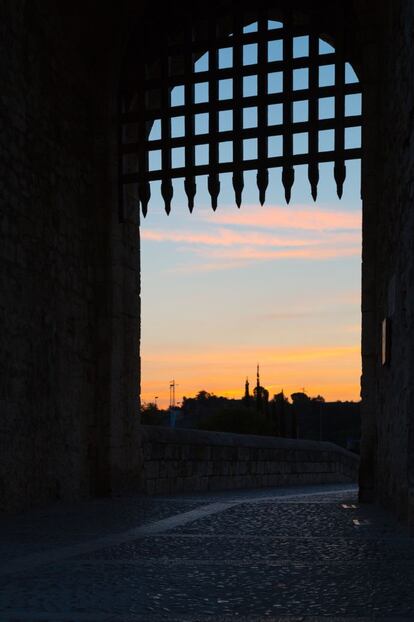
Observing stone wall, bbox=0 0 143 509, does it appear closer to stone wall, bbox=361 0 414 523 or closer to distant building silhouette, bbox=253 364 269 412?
stone wall, bbox=361 0 414 523

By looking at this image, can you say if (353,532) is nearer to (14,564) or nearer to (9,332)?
(14,564)

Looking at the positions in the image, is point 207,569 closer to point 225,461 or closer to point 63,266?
point 63,266

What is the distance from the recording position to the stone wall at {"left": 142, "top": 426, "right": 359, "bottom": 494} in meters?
9.60

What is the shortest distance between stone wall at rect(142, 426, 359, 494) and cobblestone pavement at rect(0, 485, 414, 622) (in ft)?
12.6

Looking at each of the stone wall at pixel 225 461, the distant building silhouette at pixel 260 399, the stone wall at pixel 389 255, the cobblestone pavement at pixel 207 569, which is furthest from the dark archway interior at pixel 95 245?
the distant building silhouette at pixel 260 399

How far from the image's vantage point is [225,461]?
11.4 meters

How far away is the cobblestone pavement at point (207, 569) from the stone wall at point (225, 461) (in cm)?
385

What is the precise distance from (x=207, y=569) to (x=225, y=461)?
26.9 feet

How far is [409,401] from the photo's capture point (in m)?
5.05

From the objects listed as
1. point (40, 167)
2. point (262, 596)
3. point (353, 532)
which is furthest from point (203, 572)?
point (40, 167)

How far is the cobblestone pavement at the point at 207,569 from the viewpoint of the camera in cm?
252

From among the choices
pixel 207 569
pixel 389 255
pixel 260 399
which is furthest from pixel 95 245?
pixel 260 399

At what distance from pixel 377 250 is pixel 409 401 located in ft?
8.59

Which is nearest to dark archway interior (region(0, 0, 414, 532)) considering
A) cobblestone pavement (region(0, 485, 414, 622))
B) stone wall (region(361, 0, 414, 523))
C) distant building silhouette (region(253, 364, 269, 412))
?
stone wall (region(361, 0, 414, 523))
